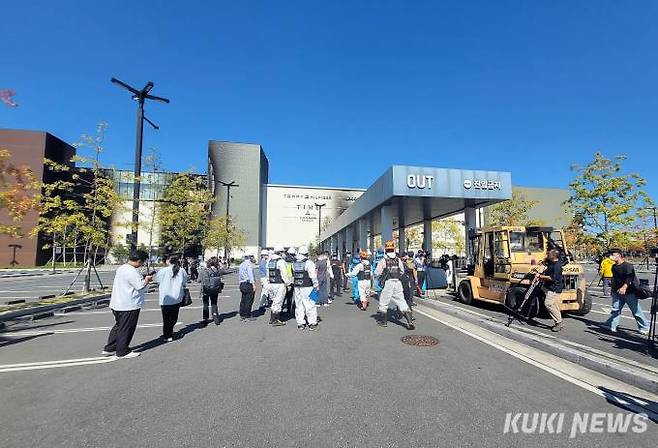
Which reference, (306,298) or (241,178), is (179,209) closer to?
(306,298)

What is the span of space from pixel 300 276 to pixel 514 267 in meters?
6.42

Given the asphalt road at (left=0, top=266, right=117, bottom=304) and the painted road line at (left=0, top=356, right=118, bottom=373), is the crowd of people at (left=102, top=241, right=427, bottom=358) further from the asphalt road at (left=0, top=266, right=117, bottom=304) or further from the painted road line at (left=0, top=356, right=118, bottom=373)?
the asphalt road at (left=0, top=266, right=117, bottom=304)

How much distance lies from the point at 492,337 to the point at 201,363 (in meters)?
5.70

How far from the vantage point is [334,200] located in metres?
91.2

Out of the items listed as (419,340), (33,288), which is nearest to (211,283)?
(419,340)

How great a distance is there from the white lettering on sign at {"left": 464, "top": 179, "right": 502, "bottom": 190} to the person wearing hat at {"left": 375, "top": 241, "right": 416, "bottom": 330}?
36.7ft

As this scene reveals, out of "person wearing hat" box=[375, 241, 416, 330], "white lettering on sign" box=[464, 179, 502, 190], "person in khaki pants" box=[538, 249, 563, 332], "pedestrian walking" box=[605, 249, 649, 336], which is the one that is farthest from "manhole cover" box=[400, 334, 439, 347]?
"white lettering on sign" box=[464, 179, 502, 190]

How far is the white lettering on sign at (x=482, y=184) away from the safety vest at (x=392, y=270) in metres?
11.3

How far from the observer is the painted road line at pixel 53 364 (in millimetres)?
5098

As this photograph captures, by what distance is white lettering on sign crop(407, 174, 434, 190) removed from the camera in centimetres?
1683

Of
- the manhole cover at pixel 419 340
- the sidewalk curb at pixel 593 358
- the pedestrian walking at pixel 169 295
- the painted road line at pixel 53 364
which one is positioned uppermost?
the pedestrian walking at pixel 169 295

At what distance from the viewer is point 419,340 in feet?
21.6

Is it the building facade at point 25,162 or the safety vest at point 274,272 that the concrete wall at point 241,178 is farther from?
the safety vest at point 274,272

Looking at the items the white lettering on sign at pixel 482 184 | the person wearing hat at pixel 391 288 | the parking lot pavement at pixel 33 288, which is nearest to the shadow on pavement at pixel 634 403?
the person wearing hat at pixel 391 288
